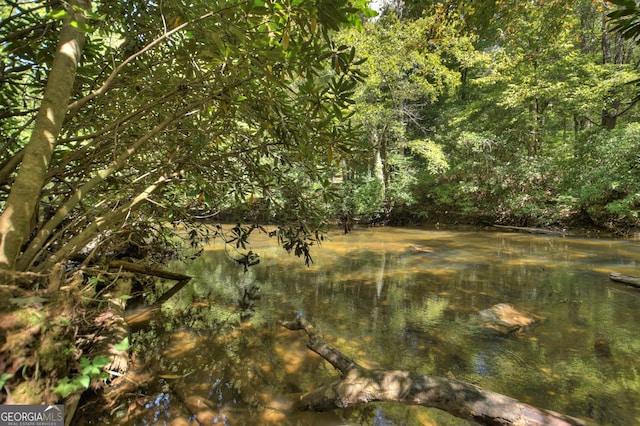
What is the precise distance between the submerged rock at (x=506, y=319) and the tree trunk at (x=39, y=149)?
16.6ft

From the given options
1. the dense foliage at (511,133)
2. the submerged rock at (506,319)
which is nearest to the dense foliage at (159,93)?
the submerged rock at (506,319)

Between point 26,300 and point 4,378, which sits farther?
point 26,300

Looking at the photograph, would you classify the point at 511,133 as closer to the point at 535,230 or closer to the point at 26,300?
the point at 535,230

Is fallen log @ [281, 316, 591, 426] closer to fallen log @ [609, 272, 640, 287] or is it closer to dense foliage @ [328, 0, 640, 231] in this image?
fallen log @ [609, 272, 640, 287]

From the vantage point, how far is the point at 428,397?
7.39 feet

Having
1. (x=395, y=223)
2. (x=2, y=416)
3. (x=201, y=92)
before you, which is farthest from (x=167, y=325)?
(x=395, y=223)

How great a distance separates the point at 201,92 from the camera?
2734mm

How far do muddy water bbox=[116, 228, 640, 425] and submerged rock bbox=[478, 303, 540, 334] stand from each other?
4.8 inches

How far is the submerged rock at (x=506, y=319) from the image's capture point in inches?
165

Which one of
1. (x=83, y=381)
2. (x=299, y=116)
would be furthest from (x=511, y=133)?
(x=83, y=381)

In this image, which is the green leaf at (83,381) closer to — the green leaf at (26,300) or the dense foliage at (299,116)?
the green leaf at (26,300)

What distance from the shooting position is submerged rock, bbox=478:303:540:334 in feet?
13.8

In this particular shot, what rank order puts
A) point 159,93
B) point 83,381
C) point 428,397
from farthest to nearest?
1. point 159,93
2. point 428,397
3. point 83,381

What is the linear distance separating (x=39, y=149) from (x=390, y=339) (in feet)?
12.9
